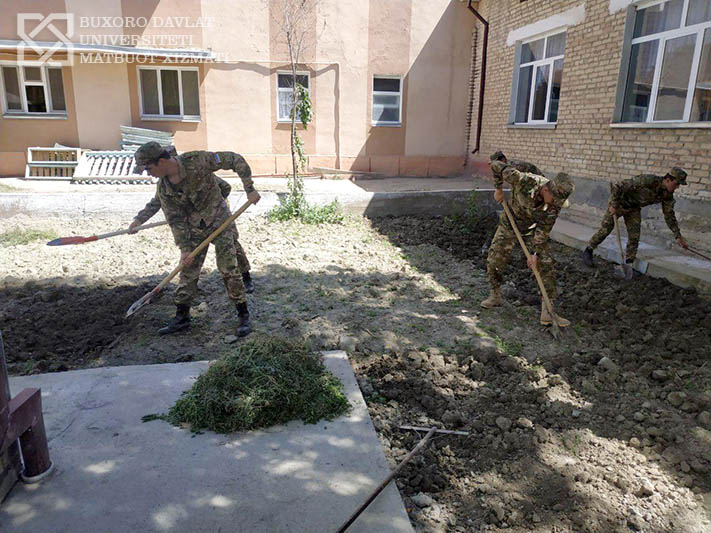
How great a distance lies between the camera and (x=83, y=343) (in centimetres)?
411

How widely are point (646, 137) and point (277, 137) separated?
768 cm

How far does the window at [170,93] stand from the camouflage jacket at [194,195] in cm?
792

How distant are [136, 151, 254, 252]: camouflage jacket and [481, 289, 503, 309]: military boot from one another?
8.16ft

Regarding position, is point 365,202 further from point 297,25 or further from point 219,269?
point 297,25

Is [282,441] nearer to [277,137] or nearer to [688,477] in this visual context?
[688,477]

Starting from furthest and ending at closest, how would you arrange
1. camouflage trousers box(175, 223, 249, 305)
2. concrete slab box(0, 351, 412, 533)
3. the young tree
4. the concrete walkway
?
1. the young tree
2. the concrete walkway
3. camouflage trousers box(175, 223, 249, 305)
4. concrete slab box(0, 351, 412, 533)

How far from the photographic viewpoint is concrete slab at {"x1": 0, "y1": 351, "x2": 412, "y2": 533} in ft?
6.79

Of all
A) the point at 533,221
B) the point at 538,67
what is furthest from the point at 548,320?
the point at 538,67

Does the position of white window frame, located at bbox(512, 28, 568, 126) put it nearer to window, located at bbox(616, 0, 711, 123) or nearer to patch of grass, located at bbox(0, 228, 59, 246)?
window, located at bbox(616, 0, 711, 123)

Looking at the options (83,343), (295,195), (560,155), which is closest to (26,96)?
(295,195)

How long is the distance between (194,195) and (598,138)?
631 centimetres

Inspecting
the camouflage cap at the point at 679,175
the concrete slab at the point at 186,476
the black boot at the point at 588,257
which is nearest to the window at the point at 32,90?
the concrete slab at the point at 186,476

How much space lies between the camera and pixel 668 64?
6.71 metres

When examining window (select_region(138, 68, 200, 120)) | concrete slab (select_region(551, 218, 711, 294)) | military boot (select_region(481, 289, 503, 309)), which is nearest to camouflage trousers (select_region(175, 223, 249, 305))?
military boot (select_region(481, 289, 503, 309))
